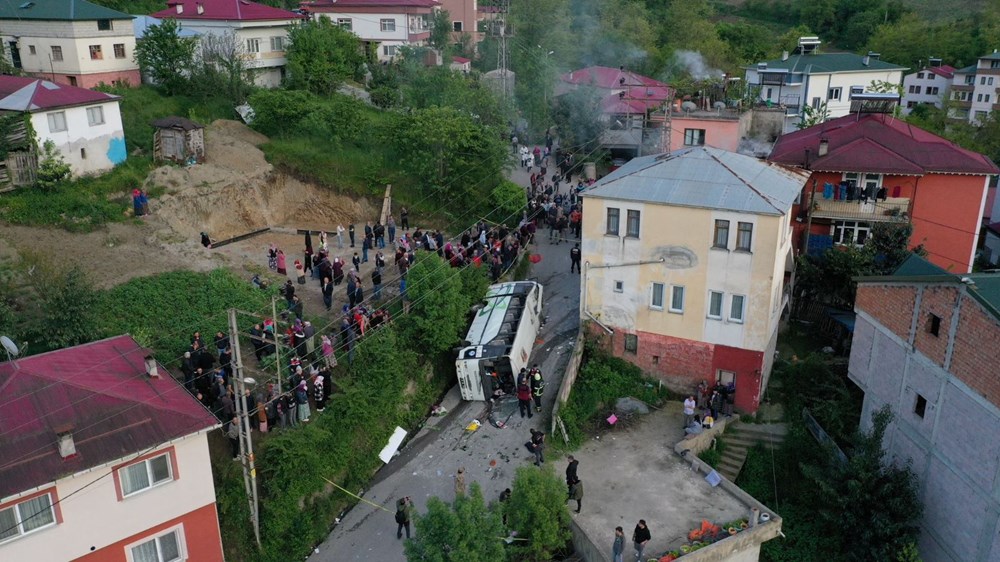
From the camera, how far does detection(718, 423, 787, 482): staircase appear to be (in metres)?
22.6

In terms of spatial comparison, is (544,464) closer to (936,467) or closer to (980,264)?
(936,467)

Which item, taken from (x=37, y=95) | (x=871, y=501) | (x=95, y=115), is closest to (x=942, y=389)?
(x=871, y=501)

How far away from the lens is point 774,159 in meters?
31.1

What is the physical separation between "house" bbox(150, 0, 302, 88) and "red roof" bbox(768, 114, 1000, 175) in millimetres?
31034

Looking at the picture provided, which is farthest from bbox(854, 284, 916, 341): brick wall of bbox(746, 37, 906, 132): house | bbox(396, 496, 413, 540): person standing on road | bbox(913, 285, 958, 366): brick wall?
bbox(746, 37, 906, 132): house

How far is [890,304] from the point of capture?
2084cm

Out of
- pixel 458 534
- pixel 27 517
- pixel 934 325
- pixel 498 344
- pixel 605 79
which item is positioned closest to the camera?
pixel 27 517

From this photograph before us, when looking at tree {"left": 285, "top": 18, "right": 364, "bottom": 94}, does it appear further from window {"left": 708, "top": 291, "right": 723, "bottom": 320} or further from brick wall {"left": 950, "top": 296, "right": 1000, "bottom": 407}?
brick wall {"left": 950, "top": 296, "right": 1000, "bottom": 407}

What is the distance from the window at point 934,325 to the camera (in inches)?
744

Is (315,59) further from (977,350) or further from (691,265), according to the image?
(977,350)

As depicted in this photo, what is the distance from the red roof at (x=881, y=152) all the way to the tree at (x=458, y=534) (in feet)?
68.4

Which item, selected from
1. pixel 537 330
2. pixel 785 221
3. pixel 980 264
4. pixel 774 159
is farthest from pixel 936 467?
pixel 980 264

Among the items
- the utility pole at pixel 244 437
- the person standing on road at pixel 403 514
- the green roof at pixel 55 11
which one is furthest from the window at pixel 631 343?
the green roof at pixel 55 11

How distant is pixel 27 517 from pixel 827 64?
53.9 metres
